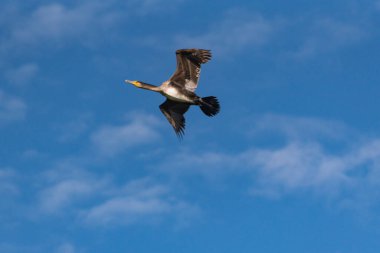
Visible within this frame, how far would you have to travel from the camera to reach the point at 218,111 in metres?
55.8

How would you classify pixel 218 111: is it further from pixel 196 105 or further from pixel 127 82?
pixel 127 82

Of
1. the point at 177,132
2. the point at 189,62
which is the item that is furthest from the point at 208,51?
the point at 177,132

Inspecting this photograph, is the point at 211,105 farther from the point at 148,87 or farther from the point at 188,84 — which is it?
the point at 148,87

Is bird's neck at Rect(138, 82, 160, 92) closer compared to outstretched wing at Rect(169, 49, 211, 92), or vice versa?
outstretched wing at Rect(169, 49, 211, 92)

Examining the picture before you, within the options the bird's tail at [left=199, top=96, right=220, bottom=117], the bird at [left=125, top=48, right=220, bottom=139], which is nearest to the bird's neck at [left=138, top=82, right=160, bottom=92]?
the bird at [left=125, top=48, right=220, bottom=139]

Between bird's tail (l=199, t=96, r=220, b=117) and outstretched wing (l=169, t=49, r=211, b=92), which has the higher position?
outstretched wing (l=169, t=49, r=211, b=92)

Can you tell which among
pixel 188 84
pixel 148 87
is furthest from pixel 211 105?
pixel 148 87

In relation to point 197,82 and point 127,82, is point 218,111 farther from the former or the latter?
point 127,82

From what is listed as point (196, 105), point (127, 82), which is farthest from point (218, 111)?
point (127, 82)

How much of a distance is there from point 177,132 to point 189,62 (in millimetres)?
3858

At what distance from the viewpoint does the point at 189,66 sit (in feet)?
184

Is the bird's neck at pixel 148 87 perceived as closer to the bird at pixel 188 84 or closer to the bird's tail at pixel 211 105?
the bird at pixel 188 84

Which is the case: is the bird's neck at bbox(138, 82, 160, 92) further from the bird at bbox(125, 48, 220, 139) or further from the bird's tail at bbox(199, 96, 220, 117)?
the bird's tail at bbox(199, 96, 220, 117)

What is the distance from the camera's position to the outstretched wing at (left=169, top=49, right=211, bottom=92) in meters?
55.8
